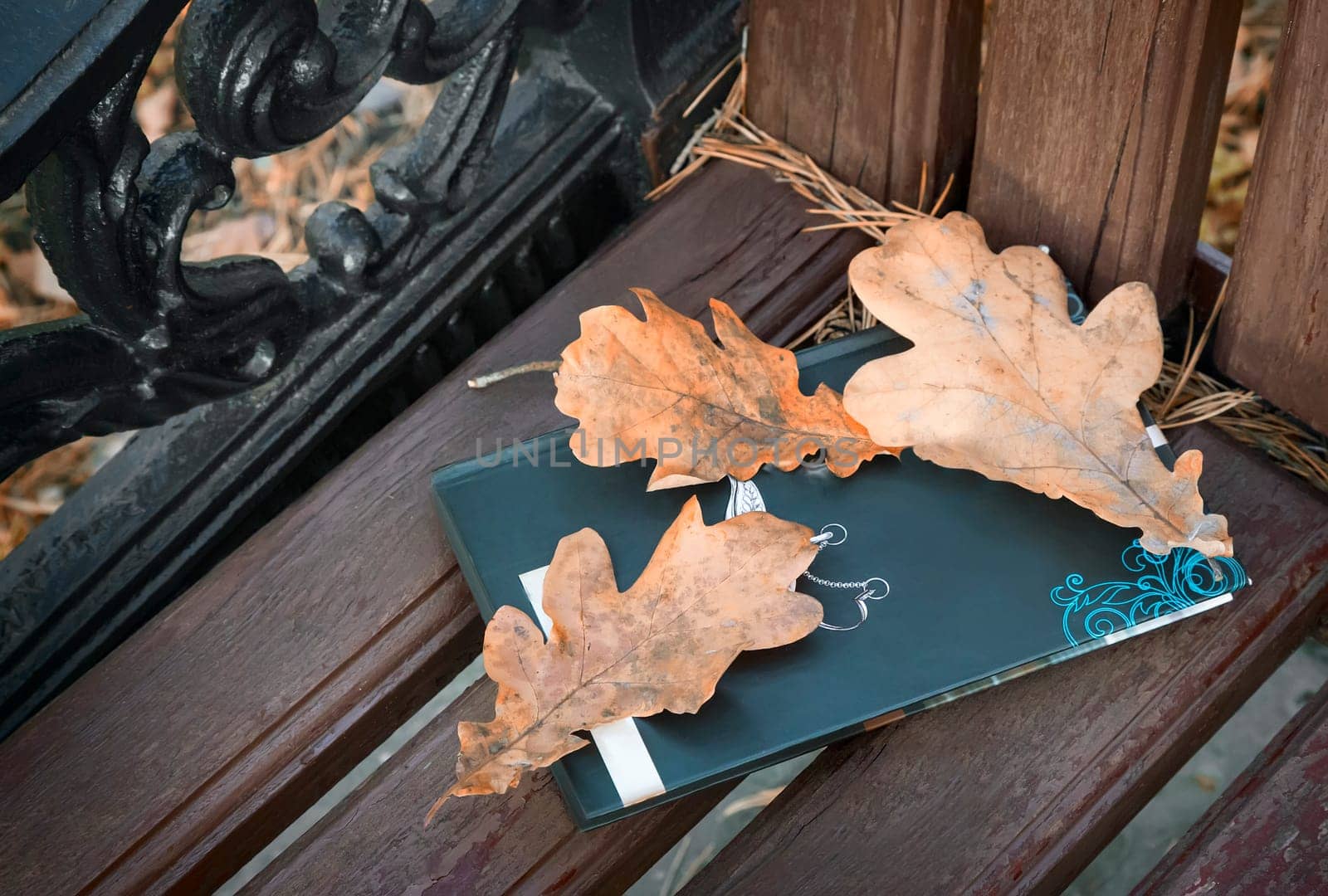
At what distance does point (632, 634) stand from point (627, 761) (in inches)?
3.6

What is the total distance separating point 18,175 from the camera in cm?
83

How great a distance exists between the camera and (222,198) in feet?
3.48

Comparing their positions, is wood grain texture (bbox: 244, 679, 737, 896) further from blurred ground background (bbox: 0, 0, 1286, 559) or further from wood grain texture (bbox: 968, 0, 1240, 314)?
blurred ground background (bbox: 0, 0, 1286, 559)

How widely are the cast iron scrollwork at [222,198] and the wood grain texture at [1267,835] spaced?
0.92 meters

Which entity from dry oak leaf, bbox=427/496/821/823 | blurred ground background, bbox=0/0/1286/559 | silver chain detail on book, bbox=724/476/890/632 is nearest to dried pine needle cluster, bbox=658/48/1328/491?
silver chain detail on book, bbox=724/476/890/632

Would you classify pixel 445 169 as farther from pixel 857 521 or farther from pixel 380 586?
pixel 857 521

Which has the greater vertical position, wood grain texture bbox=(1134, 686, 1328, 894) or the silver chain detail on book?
the silver chain detail on book

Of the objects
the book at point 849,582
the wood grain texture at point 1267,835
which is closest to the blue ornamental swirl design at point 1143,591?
the book at point 849,582

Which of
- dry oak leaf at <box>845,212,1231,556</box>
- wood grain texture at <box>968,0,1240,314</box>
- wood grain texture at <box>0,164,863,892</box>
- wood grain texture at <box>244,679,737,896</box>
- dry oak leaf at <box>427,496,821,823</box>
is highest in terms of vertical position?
wood grain texture at <box>968,0,1240,314</box>

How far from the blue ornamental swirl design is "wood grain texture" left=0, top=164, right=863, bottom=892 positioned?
1.33ft

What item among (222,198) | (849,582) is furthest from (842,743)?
(222,198)

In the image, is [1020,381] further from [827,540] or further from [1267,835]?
[1267,835]

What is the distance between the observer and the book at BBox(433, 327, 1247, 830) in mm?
854

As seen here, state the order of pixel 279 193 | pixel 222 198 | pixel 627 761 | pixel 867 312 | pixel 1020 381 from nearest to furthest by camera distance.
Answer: pixel 627 761
pixel 1020 381
pixel 222 198
pixel 867 312
pixel 279 193
